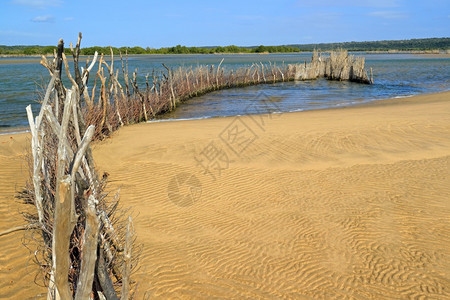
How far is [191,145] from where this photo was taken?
9000mm

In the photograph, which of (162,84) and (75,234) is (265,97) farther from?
(75,234)

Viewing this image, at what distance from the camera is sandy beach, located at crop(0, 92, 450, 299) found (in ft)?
13.2

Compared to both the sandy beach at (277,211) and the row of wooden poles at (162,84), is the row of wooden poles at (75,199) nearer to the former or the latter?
the row of wooden poles at (162,84)

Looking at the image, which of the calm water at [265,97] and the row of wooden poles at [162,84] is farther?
the calm water at [265,97]

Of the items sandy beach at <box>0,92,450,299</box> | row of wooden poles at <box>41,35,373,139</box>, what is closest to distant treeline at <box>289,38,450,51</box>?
row of wooden poles at <box>41,35,373,139</box>

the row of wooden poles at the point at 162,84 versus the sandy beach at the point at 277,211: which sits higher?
the row of wooden poles at the point at 162,84

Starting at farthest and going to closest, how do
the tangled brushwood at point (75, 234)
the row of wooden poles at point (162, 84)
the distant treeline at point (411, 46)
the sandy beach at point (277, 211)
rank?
the distant treeline at point (411, 46), the row of wooden poles at point (162, 84), the sandy beach at point (277, 211), the tangled brushwood at point (75, 234)

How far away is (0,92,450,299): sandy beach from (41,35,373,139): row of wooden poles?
2.89 feet

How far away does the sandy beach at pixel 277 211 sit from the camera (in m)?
4.04

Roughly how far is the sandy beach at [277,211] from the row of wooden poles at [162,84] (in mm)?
880

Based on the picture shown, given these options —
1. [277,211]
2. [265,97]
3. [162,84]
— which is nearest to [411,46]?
Answer: [265,97]

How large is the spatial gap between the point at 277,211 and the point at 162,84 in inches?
456

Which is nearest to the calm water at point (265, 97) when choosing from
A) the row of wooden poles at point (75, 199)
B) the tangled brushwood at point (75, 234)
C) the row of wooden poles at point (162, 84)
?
the row of wooden poles at point (162, 84)

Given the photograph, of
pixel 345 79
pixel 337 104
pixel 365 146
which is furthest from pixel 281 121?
pixel 345 79
